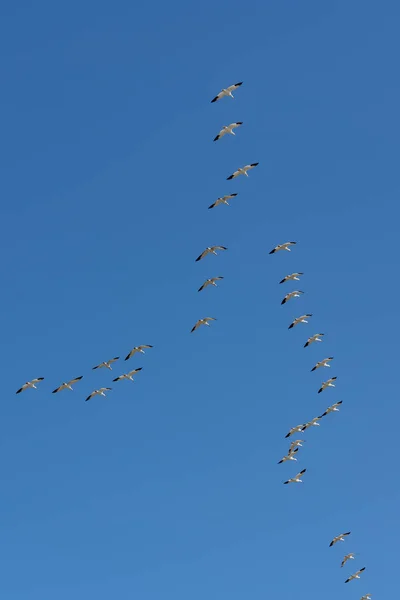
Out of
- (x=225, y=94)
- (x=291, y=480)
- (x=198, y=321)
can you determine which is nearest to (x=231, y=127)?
(x=225, y=94)

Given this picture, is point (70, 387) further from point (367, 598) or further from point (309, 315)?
point (367, 598)

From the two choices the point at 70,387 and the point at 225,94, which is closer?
the point at 225,94

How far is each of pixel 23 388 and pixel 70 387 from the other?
5.71 meters

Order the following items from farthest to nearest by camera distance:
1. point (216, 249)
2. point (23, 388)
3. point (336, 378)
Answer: point (336, 378)
point (23, 388)
point (216, 249)

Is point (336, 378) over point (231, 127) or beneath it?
beneath

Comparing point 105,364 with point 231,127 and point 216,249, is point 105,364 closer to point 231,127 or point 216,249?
point 216,249

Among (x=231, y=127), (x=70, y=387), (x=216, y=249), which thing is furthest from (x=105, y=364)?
(x=231, y=127)

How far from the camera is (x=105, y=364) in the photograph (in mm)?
147375

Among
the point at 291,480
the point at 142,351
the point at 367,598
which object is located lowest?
the point at 367,598

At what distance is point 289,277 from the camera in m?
142

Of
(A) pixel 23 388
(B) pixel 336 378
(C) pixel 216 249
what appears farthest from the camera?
(B) pixel 336 378

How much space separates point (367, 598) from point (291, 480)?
1739cm

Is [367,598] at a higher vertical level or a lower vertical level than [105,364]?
lower

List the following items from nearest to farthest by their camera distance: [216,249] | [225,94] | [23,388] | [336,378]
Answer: [225,94]
[216,249]
[23,388]
[336,378]
